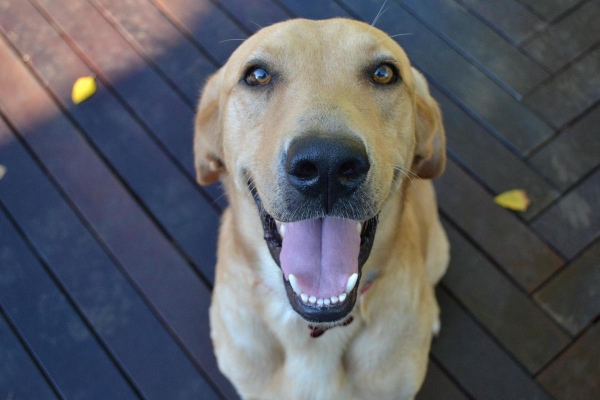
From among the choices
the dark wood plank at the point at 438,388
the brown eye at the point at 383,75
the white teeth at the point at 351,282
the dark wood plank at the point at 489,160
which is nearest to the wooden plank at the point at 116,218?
the dark wood plank at the point at 438,388

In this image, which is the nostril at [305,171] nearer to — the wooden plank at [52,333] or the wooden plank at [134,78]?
the wooden plank at [134,78]

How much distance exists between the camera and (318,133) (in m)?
1.36

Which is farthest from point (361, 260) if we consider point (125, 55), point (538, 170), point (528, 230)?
point (125, 55)

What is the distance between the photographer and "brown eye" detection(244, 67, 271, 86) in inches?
68.0

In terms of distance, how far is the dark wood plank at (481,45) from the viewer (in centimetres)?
318

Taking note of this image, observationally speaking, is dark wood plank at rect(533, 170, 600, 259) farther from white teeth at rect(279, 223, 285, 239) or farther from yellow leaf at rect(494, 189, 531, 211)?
white teeth at rect(279, 223, 285, 239)

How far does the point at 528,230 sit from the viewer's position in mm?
2857

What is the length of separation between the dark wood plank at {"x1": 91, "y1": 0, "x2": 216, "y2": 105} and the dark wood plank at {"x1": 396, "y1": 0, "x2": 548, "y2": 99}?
1.39 meters

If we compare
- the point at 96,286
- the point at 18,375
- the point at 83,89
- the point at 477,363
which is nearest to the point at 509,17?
the point at 477,363

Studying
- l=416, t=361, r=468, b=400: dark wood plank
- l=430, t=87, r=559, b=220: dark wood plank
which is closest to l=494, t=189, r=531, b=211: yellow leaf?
l=430, t=87, r=559, b=220: dark wood plank

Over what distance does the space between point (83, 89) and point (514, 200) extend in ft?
8.55

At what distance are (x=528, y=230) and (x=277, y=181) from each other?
76.4 inches

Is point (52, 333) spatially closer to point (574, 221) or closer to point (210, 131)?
point (210, 131)

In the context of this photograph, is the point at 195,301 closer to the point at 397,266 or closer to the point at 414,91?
the point at 397,266
